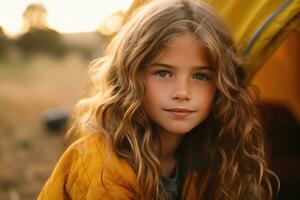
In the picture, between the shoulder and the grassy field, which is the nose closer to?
the shoulder

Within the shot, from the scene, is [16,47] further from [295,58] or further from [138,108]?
[138,108]

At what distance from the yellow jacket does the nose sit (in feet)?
0.97

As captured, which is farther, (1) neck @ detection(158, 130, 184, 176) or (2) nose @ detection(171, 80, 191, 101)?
(1) neck @ detection(158, 130, 184, 176)

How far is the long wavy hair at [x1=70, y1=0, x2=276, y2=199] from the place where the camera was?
2049 millimetres

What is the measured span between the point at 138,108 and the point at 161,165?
1.01ft

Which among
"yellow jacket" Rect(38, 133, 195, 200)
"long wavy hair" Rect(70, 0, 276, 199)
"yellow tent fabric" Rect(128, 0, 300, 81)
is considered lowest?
"yellow jacket" Rect(38, 133, 195, 200)

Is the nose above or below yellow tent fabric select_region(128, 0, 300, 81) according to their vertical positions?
below

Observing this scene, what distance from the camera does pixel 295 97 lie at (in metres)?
4.86

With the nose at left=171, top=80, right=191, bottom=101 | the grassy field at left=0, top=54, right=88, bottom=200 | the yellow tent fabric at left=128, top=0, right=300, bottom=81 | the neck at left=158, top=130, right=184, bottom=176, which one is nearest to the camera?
the nose at left=171, top=80, right=191, bottom=101

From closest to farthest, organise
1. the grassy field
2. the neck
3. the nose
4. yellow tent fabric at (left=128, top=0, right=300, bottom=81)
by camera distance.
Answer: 1. the nose
2. the neck
3. yellow tent fabric at (left=128, top=0, right=300, bottom=81)
4. the grassy field

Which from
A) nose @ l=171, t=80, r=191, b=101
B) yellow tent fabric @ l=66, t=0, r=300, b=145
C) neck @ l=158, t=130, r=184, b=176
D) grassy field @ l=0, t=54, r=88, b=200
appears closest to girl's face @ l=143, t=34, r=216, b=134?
nose @ l=171, t=80, r=191, b=101

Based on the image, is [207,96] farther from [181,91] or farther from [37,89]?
[37,89]

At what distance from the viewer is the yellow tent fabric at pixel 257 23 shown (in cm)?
238

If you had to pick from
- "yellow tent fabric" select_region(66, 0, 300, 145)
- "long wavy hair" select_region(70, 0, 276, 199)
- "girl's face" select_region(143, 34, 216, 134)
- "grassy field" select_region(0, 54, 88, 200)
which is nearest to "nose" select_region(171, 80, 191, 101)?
"girl's face" select_region(143, 34, 216, 134)
